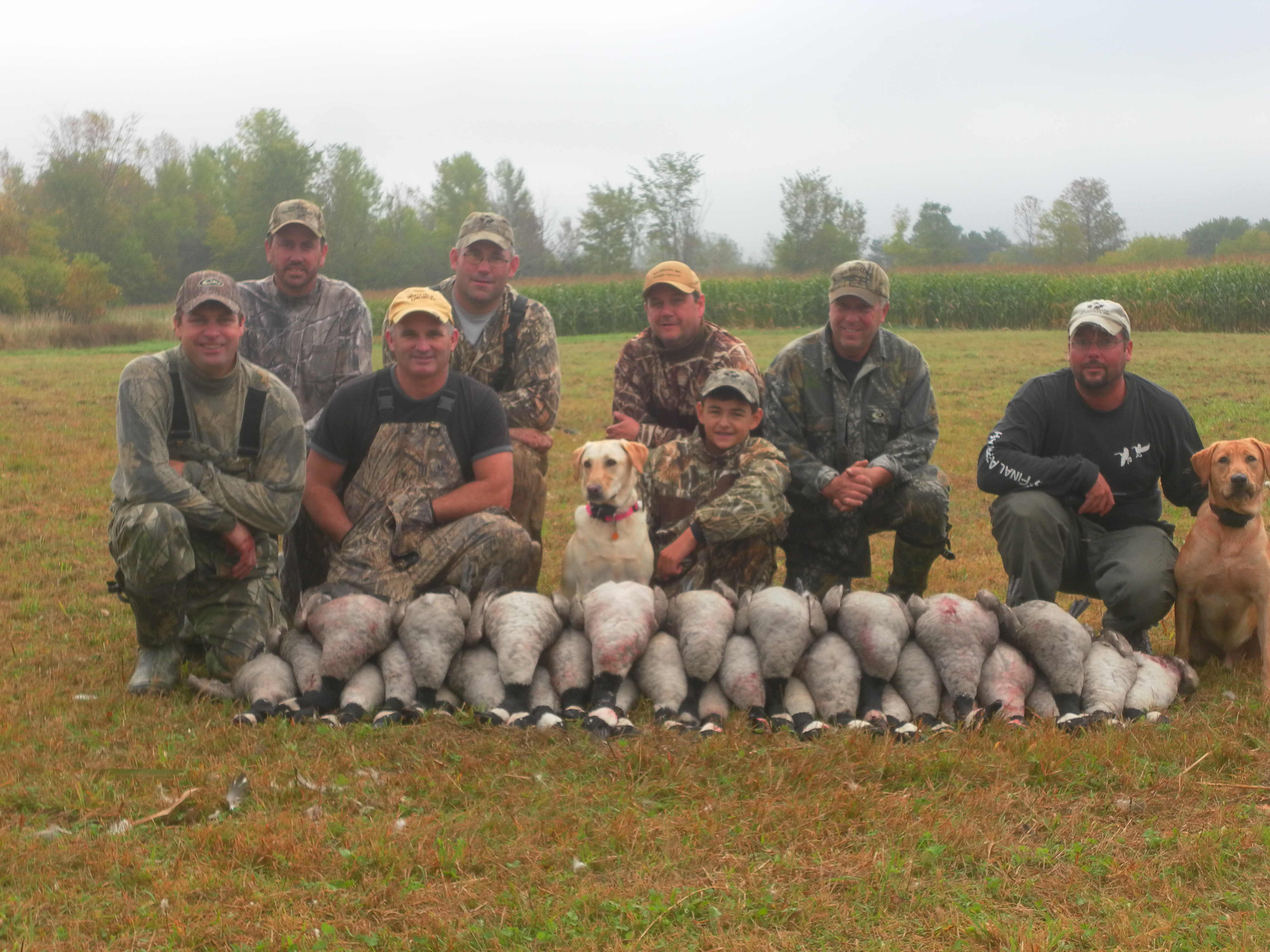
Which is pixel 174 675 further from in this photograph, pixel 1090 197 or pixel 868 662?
pixel 1090 197

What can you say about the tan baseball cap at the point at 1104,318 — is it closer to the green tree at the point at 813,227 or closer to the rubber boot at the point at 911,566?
the rubber boot at the point at 911,566

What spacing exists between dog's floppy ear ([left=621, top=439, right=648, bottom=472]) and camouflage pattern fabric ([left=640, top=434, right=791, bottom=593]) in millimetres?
379

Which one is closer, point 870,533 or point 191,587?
point 191,587

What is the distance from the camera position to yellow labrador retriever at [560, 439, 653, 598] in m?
6.36

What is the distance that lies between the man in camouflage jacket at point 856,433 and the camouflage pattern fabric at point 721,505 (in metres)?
0.48

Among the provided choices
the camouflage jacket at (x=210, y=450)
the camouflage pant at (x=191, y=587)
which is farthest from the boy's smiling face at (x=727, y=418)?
the camouflage pant at (x=191, y=587)

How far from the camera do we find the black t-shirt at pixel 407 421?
252 inches

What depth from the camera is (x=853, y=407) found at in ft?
23.7

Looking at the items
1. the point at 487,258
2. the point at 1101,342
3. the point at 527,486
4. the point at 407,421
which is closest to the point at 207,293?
the point at 407,421

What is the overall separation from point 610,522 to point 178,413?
2.31m

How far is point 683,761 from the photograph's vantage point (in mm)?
4719

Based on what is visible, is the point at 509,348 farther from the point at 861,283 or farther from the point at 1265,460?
the point at 1265,460

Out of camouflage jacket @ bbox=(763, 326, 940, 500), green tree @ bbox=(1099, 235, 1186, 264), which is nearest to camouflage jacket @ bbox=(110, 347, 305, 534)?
camouflage jacket @ bbox=(763, 326, 940, 500)

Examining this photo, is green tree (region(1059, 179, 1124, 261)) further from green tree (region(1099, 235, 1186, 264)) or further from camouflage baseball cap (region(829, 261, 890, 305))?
camouflage baseball cap (region(829, 261, 890, 305))
